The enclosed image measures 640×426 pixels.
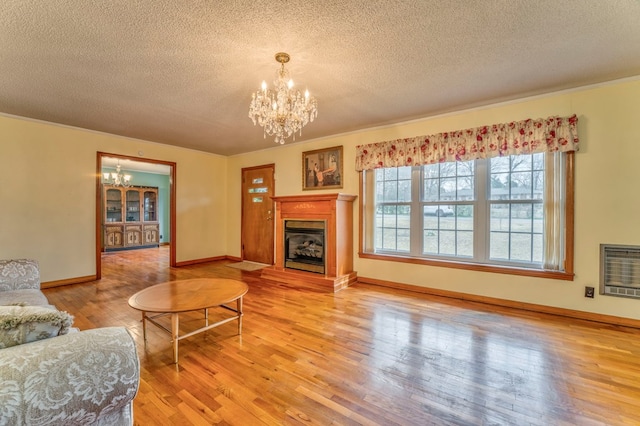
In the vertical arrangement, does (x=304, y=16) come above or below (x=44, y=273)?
above

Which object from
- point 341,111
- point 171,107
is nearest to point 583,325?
point 341,111

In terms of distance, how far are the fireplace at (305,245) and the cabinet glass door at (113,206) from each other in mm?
6130

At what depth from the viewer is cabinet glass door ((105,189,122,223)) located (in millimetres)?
7553

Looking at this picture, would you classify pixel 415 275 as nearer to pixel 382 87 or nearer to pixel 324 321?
pixel 324 321

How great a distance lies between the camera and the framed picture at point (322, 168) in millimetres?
4516

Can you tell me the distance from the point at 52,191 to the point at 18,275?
2308mm

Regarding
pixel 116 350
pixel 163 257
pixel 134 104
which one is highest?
pixel 134 104

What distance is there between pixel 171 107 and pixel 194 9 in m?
1.90

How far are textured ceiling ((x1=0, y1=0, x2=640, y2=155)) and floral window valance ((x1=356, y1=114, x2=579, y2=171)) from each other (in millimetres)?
339

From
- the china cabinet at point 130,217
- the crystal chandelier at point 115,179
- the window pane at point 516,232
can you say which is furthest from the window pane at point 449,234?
the china cabinet at point 130,217

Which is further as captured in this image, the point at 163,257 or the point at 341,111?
the point at 163,257

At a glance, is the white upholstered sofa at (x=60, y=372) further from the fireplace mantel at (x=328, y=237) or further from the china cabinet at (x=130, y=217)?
the china cabinet at (x=130, y=217)

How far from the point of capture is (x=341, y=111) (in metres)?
3.48

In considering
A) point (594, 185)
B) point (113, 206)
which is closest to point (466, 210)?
point (594, 185)
